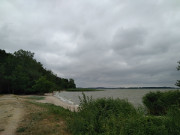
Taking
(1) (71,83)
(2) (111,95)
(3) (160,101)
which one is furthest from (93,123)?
(1) (71,83)

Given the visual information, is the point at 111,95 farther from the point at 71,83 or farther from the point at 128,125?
the point at 71,83

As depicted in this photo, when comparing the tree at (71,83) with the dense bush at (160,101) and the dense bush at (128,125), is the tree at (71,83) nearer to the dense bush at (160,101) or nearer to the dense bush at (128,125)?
the dense bush at (160,101)

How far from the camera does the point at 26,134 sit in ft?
20.9

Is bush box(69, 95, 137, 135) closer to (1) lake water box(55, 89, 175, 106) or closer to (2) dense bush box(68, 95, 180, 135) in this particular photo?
(2) dense bush box(68, 95, 180, 135)

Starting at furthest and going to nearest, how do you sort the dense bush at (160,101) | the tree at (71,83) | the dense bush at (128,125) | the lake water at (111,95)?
1. the tree at (71,83)
2. the lake water at (111,95)
3. the dense bush at (160,101)
4. the dense bush at (128,125)

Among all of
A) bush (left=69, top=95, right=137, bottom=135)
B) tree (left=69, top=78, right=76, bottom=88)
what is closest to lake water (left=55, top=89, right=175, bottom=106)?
bush (left=69, top=95, right=137, bottom=135)

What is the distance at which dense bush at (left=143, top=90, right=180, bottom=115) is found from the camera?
13.5 meters

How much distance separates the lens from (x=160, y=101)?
14.1 meters

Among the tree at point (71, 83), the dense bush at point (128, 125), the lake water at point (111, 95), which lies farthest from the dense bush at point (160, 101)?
the tree at point (71, 83)

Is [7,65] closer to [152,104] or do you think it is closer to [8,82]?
[8,82]

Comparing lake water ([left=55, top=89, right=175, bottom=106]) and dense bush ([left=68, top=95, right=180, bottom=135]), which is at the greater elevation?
dense bush ([left=68, top=95, right=180, bottom=135])

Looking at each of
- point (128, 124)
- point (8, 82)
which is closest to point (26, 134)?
point (128, 124)

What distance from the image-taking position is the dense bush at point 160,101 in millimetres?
13539

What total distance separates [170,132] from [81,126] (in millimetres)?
3446
